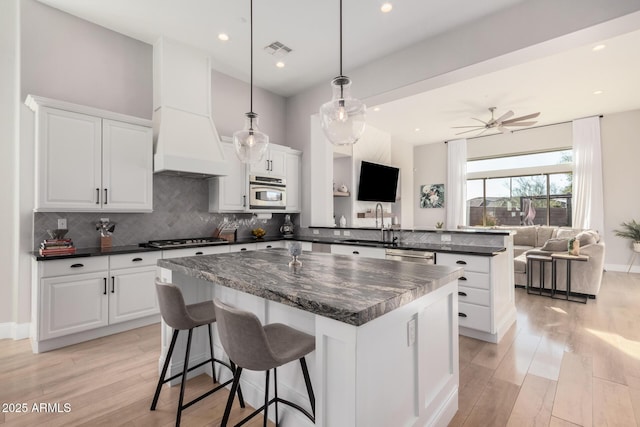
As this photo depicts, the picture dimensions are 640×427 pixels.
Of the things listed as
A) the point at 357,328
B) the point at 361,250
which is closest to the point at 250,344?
the point at 357,328

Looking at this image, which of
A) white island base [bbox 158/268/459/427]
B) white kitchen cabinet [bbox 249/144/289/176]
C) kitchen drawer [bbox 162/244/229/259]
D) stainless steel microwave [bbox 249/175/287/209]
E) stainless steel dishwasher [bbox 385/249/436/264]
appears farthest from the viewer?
white kitchen cabinet [bbox 249/144/289/176]

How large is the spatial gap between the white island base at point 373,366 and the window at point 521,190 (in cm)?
777

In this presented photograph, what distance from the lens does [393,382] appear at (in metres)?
1.40

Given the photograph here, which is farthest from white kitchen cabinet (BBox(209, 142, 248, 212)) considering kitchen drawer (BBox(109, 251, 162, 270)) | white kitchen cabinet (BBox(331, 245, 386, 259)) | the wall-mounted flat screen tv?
the wall-mounted flat screen tv

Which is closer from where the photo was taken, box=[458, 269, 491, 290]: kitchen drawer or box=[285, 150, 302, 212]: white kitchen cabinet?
box=[458, 269, 491, 290]: kitchen drawer

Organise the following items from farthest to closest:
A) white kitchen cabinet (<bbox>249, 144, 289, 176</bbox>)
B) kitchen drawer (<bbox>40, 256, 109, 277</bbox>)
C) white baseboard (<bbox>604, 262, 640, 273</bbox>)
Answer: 1. white baseboard (<bbox>604, 262, 640, 273</bbox>)
2. white kitchen cabinet (<bbox>249, 144, 289, 176</bbox>)
3. kitchen drawer (<bbox>40, 256, 109, 277</bbox>)

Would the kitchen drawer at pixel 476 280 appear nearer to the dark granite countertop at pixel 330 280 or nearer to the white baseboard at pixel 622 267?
the dark granite countertop at pixel 330 280

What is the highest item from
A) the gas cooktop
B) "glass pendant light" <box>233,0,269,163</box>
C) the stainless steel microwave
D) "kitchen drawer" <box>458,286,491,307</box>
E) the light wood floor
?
"glass pendant light" <box>233,0,269,163</box>

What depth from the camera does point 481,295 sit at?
3027mm

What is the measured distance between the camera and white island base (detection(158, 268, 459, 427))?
3.96 ft

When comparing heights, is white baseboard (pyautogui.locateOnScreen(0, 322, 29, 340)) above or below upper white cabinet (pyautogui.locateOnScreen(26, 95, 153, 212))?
below

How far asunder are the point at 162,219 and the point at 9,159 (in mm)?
1583

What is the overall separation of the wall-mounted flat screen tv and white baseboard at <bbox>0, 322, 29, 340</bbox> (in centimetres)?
537

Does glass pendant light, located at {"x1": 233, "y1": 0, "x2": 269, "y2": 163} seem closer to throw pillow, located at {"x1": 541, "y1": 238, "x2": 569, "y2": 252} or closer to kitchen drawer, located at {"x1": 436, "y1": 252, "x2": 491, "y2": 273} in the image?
kitchen drawer, located at {"x1": 436, "y1": 252, "x2": 491, "y2": 273}
